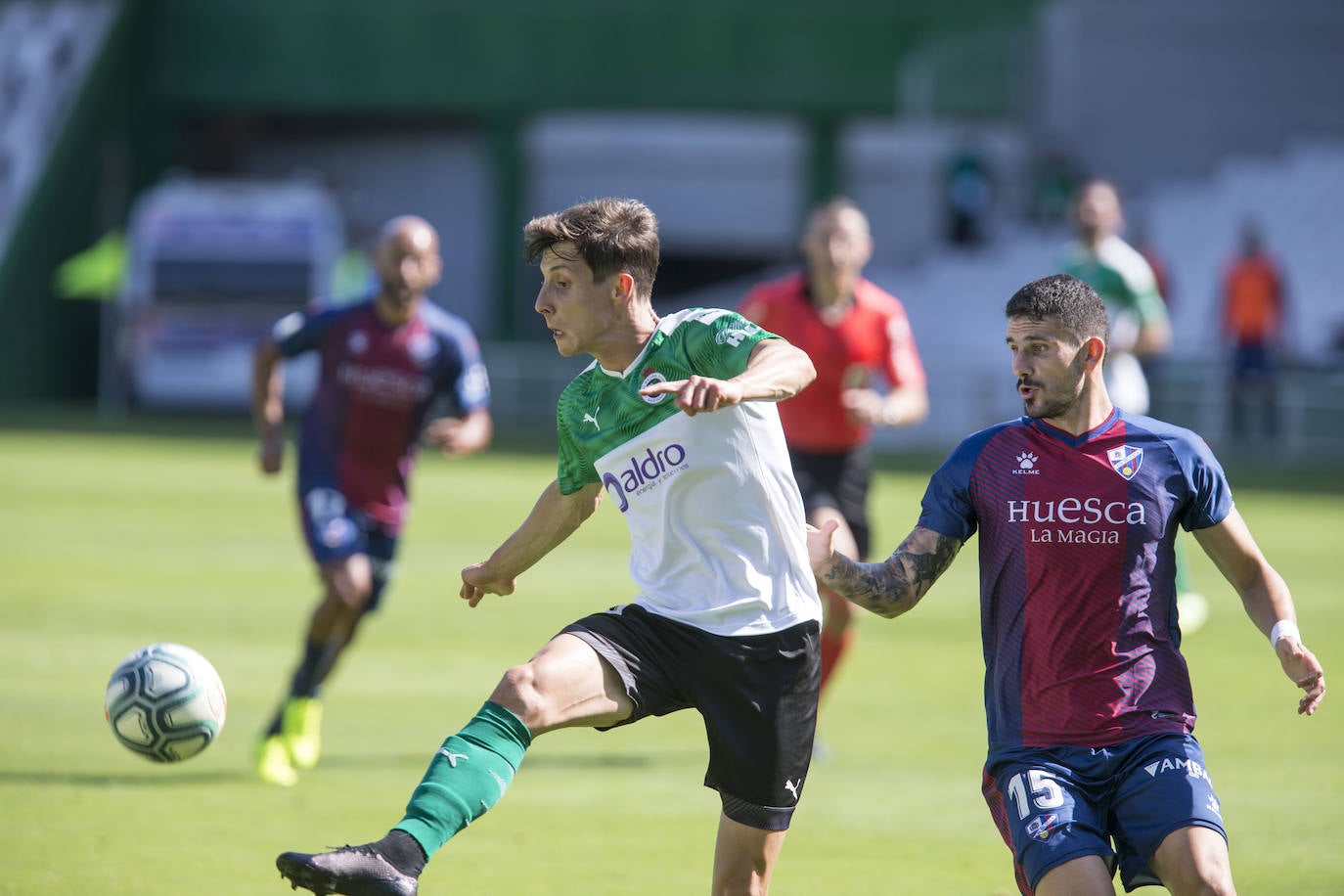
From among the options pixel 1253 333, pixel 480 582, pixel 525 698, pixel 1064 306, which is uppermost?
pixel 1253 333

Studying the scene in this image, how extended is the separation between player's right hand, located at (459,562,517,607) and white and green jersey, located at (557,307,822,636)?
40 cm

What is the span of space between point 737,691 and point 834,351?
14.3ft

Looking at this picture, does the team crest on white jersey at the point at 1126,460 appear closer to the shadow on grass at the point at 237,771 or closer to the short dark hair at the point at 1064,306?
the short dark hair at the point at 1064,306

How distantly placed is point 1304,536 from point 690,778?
11201 millimetres

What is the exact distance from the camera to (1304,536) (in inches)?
707

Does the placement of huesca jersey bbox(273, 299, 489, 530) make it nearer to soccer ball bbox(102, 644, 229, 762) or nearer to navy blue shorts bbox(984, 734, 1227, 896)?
soccer ball bbox(102, 644, 229, 762)

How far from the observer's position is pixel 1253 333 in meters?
24.8

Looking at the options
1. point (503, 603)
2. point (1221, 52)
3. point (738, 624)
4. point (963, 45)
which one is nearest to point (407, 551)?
point (503, 603)

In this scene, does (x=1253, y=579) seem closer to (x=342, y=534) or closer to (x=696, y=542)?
(x=696, y=542)

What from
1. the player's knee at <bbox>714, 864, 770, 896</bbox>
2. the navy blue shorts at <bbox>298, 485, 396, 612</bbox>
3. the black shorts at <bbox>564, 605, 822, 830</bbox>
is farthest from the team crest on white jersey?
the navy blue shorts at <bbox>298, 485, 396, 612</bbox>

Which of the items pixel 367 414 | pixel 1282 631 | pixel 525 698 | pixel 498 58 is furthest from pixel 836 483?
pixel 498 58

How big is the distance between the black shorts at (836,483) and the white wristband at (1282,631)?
4405 mm

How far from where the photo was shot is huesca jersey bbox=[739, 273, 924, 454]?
370 inches

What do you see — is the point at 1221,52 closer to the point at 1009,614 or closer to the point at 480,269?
the point at 480,269
